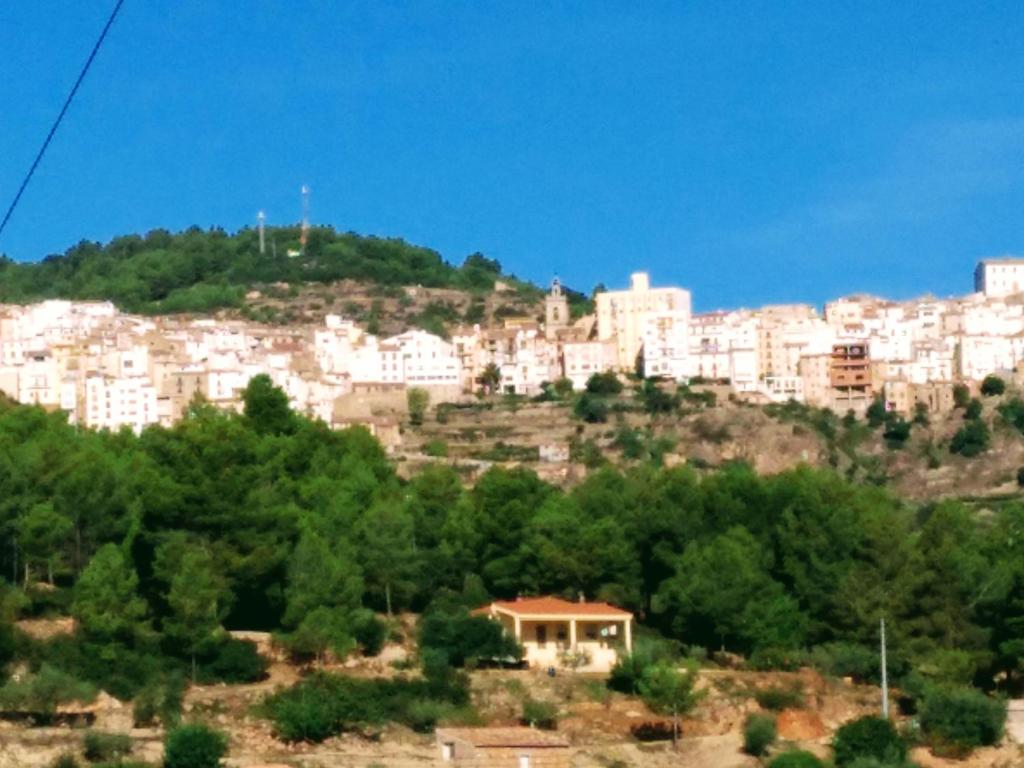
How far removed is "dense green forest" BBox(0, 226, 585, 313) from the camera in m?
129

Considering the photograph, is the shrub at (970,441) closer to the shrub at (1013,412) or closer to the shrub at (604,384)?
the shrub at (1013,412)

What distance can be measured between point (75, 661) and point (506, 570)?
9002 millimetres

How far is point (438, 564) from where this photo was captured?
4512 centimetres

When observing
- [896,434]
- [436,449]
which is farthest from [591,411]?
[896,434]

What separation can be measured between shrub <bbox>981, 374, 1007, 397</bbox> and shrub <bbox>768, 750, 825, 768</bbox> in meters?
62.4

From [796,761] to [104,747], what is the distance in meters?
9.11

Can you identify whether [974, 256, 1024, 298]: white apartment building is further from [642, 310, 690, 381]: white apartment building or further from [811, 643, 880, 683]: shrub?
[811, 643, 880, 683]: shrub

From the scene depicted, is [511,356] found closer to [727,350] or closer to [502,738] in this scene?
[727,350]

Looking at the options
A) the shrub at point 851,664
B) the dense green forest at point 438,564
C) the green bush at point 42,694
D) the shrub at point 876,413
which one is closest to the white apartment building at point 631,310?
the shrub at point 876,413

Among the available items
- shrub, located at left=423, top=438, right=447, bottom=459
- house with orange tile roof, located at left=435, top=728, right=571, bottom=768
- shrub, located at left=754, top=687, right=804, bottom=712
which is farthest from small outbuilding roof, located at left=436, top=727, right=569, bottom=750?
shrub, located at left=423, top=438, right=447, bottom=459

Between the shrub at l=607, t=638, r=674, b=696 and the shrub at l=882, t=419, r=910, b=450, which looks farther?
the shrub at l=882, t=419, r=910, b=450

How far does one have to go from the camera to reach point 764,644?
138 feet

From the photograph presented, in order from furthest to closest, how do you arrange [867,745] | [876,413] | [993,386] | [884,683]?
[993,386], [876,413], [884,683], [867,745]

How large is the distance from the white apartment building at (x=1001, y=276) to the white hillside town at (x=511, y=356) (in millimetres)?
9696
